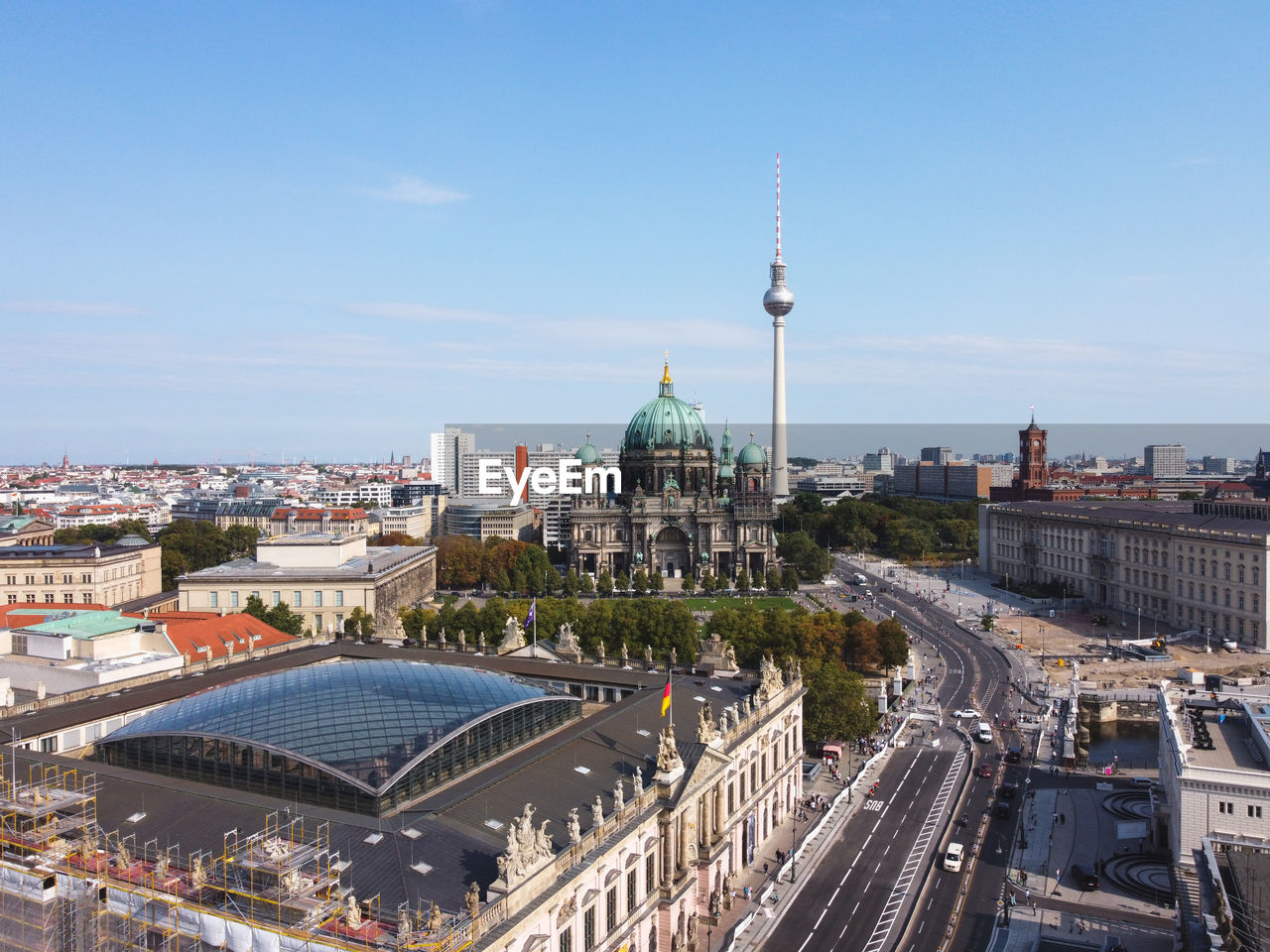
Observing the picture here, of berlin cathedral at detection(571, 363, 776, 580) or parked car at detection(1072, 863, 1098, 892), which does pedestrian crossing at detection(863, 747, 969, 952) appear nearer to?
parked car at detection(1072, 863, 1098, 892)

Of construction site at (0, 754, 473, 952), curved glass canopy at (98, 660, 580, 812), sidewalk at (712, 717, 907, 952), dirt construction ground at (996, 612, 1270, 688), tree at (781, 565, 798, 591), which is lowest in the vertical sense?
sidewalk at (712, 717, 907, 952)

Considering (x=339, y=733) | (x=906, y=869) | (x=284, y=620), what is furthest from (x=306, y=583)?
(x=906, y=869)

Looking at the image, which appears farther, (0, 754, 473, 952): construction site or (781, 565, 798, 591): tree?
(781, 565, 798, 591): tree

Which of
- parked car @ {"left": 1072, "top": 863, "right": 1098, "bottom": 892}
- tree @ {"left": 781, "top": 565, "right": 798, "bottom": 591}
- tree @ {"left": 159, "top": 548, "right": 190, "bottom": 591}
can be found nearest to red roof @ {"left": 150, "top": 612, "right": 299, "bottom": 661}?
parked car @ {"left": 1072, "top": 863, "right": 1098, "bottom": 892}

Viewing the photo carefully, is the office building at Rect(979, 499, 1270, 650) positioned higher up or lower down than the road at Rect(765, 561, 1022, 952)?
higher up

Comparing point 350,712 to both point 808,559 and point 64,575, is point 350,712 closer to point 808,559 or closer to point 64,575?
point 64,575
